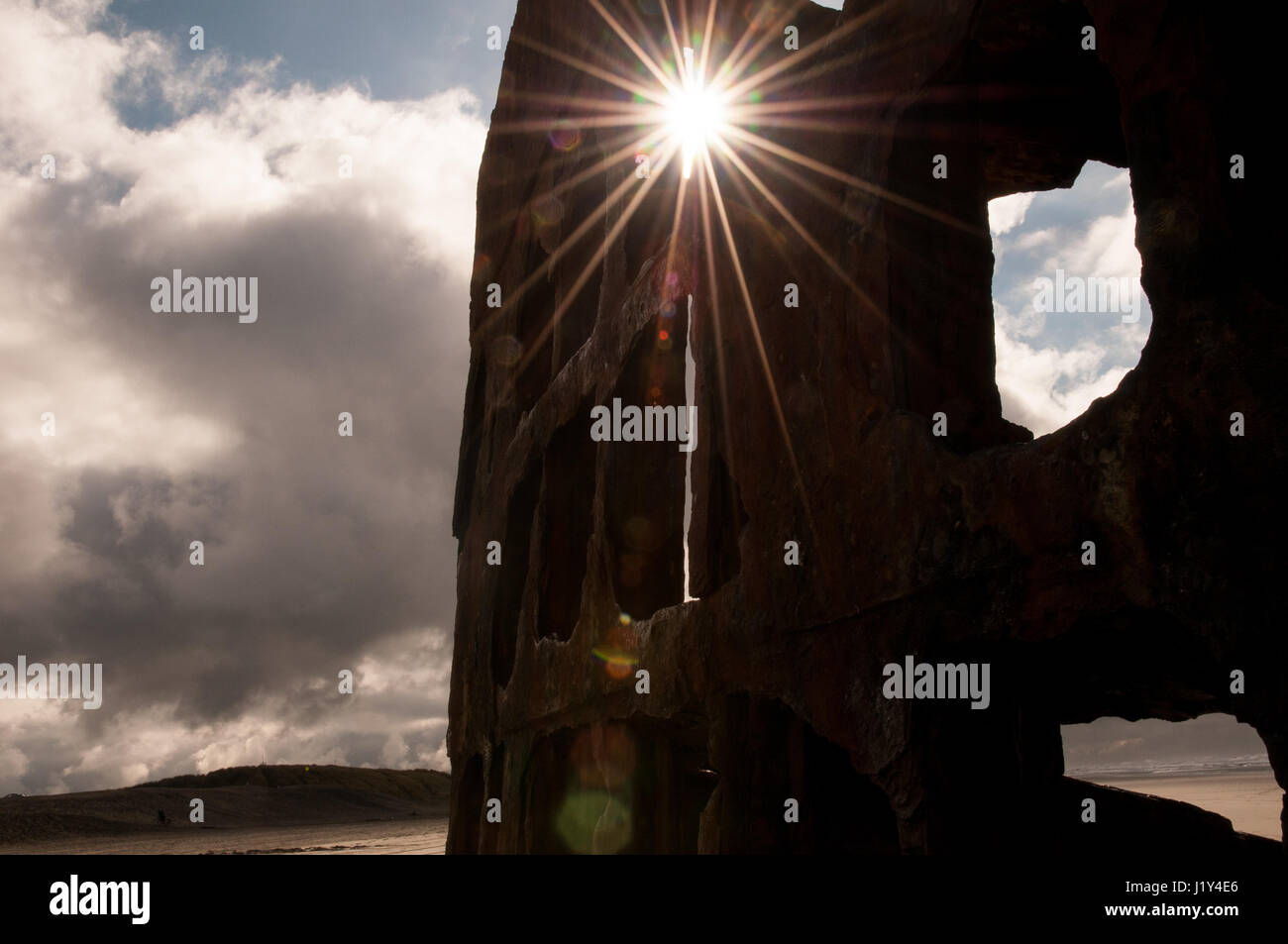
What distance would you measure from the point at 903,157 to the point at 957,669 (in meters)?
1.58

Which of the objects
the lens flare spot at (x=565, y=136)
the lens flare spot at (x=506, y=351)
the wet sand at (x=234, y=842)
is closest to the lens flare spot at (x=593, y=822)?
the lens flare spot at (x=506, y=351)

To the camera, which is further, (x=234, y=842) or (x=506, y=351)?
(x=234, y=842)

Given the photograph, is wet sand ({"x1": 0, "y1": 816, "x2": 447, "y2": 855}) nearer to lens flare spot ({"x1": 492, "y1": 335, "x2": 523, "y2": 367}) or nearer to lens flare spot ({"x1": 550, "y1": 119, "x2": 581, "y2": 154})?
lens flare spot ({"x1": 492, "y1": 335, "x2": 523, "y2": 367})

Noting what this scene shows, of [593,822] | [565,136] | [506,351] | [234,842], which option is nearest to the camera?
[593,822]

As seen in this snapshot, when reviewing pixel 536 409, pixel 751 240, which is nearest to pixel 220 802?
pixel 536 409

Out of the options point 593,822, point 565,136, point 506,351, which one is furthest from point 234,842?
point 593,822

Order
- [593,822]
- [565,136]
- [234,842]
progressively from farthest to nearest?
[234,842], [565,136], [593,822]

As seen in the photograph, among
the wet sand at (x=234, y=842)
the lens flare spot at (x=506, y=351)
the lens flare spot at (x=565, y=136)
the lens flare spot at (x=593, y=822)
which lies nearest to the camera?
the lens flare spot at (x=593, y=822)

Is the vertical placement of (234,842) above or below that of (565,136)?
below

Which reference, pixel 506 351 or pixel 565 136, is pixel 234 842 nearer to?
pixel 506 351

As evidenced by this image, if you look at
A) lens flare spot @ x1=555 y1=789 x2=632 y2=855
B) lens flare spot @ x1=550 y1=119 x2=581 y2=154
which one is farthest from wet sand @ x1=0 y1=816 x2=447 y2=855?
lens flare spot @ x1=550 y1=119 x2=581 y2=154

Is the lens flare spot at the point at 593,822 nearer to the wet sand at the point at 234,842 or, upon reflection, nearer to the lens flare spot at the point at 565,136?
the lens flare spot at the point at 565,136
